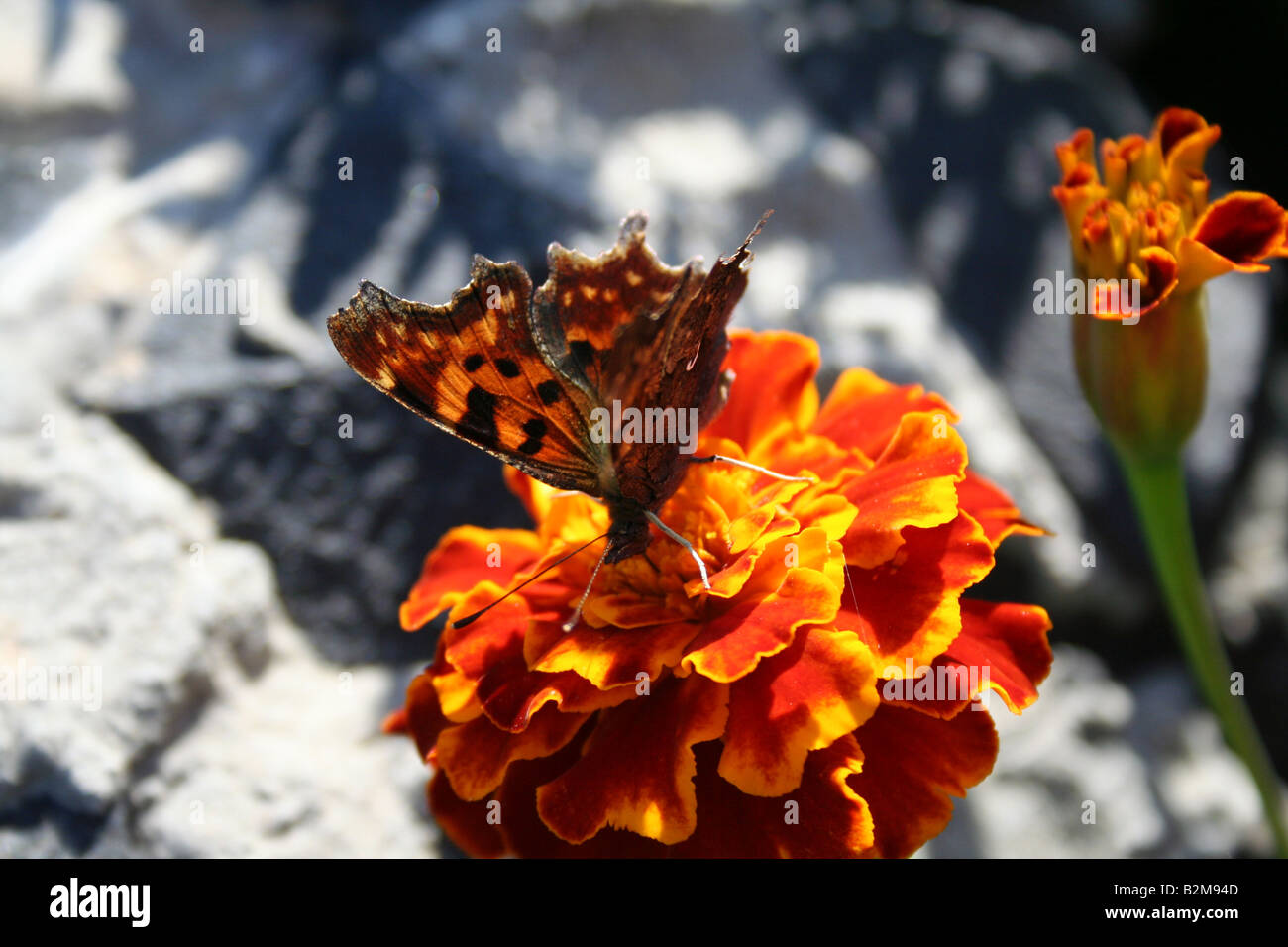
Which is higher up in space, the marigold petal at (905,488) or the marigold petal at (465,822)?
the marigold petal at (905,488)

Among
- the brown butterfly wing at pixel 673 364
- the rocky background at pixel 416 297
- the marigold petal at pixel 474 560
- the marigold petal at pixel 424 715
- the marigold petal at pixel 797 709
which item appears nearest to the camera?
the marigold petal at pixel 797 709

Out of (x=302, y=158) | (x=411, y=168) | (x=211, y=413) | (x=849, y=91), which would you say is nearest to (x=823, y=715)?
(x=211, y=413)

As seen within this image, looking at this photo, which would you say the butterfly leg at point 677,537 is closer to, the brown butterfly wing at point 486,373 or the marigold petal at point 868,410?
Answer: the brown butterfly wing at point 486,373

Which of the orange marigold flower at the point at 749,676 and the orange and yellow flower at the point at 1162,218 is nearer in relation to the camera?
the orange marigold flower at the point at 749,676

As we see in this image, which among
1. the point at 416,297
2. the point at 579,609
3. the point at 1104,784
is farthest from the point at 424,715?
the point at 1104,784

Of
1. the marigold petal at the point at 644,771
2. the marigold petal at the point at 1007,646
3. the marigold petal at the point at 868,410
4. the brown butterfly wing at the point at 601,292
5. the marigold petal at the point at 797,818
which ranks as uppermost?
the brown butterfly wing at the point at 601,292

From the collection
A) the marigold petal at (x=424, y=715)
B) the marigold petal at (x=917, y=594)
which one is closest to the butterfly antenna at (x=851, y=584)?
the marigold petal at (x=917, y=594)
